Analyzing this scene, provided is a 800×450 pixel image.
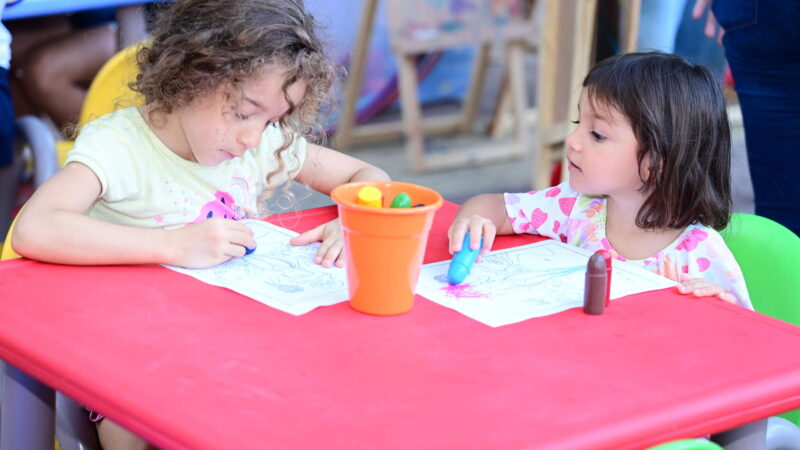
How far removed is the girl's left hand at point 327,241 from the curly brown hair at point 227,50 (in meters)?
0.20

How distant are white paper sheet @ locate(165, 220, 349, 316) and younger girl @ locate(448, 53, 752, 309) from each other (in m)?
0.23

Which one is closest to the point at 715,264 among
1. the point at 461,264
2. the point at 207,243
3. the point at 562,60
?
the point at 461,264

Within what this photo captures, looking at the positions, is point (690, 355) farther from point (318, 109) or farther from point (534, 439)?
point (318, 109)

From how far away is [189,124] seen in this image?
1.50 meters

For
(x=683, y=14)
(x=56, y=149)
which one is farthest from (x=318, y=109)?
(x=683, y=14)

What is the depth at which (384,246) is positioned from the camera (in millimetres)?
1077

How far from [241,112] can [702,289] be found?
0.70 meters

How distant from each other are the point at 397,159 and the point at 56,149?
6.87 ft

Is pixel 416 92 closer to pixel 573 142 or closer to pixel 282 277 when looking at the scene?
pixel 573 142

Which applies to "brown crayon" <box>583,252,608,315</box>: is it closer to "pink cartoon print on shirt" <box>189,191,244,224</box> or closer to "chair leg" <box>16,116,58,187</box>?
"pink cartoon print on shirt" <box>189,191,244,224</box>

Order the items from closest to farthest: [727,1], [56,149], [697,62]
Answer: [697,62] < [727,1] < [56,149]

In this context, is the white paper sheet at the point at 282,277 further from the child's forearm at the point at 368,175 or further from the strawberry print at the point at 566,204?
the strawberry print at the point at 566,204

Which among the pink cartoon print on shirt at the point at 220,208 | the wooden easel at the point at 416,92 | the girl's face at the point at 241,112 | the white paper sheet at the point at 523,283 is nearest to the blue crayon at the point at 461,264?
the white paper sheet at the point at 523,283

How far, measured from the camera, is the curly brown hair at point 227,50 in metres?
1.42
